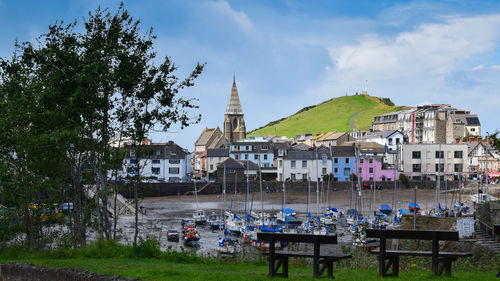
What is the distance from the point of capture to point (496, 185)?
89.1 meters

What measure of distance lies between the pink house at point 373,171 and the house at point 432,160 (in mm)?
3661

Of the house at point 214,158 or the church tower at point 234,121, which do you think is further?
the church tower at point 234,121

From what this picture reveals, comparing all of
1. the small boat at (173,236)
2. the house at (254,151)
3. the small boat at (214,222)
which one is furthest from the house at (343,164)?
the small boat at (173,236)

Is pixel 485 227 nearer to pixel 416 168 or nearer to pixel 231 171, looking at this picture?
pixel 231 171

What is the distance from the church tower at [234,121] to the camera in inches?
6201

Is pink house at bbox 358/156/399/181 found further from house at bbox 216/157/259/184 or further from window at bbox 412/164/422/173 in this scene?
house at bbox 216/157/259/184

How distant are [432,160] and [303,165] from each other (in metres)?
20.2

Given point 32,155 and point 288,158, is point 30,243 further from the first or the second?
point 288,158

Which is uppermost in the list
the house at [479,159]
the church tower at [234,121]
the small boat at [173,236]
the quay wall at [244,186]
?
the church tower at [234,121]

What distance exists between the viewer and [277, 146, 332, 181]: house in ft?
311

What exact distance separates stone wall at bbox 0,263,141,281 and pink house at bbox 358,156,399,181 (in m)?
83.8

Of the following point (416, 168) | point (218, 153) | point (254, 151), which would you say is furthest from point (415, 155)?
point (218, 153)

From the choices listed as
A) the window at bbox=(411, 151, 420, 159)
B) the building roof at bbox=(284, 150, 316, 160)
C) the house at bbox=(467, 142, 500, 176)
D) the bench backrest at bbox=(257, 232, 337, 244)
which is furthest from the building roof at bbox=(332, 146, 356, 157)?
the bench backrest at bbox=(257, 232, 337, 244)

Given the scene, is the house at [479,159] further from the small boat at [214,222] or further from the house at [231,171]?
the small boat at [214,222]
